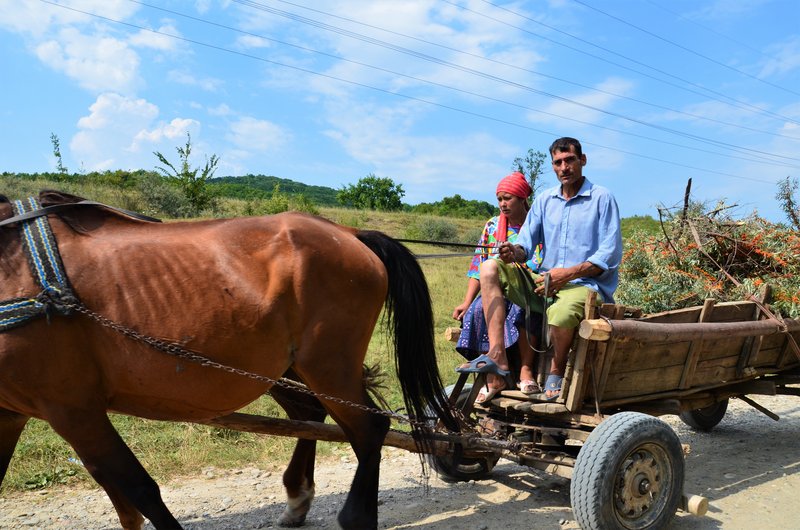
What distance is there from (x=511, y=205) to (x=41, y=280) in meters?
2.90

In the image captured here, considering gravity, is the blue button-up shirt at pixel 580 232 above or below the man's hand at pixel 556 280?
above

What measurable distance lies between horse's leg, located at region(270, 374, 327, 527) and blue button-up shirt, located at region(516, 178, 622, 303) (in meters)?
1.72

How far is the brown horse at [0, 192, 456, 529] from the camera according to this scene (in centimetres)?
271

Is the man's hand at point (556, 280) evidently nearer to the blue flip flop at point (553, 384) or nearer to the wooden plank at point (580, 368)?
the wooden plank at point (580, 368)

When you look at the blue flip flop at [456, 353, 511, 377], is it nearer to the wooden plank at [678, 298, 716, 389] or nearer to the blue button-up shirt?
the blue button-up shirt

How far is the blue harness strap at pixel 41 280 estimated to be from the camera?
8.59 feet

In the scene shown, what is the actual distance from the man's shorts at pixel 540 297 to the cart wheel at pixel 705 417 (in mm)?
2616

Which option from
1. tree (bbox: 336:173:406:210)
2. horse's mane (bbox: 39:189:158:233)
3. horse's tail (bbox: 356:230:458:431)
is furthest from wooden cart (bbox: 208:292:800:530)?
tree (bbox: 336:173:406:210)

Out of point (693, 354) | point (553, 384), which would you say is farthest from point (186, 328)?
point (693, 354)

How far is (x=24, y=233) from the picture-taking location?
111 inches

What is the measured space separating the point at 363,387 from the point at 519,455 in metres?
1.04

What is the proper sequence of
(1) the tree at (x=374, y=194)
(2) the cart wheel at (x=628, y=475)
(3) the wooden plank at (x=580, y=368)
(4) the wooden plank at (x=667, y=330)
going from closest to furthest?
(2) the cart wheel at (x=628, y=475)
(4) the wooden plank at (x=667, y=330)
(3) the wooden plank at (x=580, y=368)
(1) the tree at (x=374, y=194)

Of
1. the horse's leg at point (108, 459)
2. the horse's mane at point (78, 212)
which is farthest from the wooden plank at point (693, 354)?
the horse's mane at point (78, 212)

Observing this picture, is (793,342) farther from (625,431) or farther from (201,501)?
(201,501)
